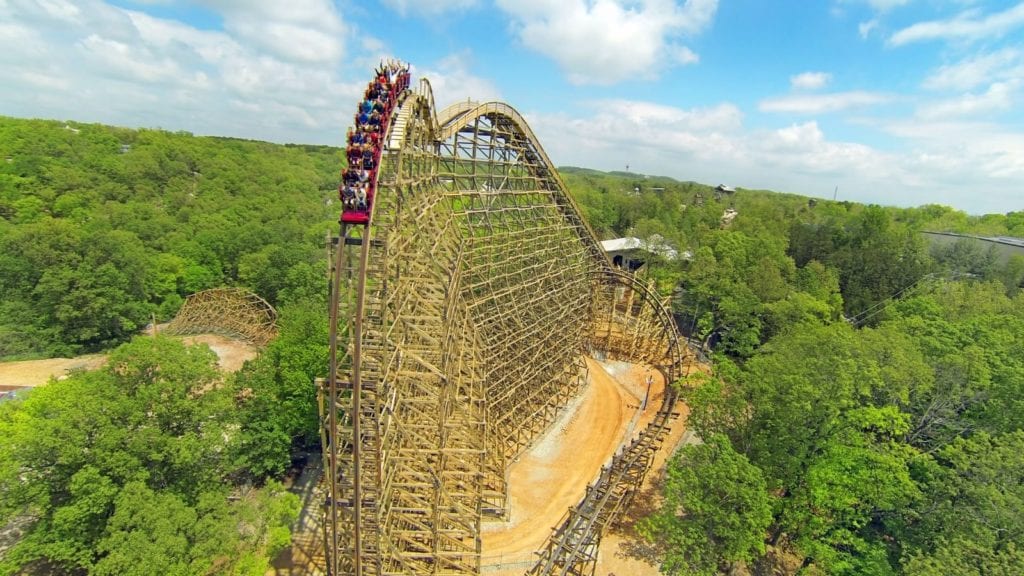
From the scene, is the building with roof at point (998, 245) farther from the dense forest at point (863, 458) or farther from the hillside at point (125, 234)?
the hillside at point (125, 234)

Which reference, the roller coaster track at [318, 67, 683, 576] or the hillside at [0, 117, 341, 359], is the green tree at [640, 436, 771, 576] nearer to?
the roller coaster track at [318, 67, 683, 576]

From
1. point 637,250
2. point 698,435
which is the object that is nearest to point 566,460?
point 698,435

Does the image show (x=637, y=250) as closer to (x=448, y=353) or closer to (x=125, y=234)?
(x=448, y=353)

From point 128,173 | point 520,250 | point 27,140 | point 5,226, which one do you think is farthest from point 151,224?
point 520,250

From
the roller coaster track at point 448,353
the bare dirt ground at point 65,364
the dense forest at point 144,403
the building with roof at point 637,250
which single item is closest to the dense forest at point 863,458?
the roller coaster track at point 448,353

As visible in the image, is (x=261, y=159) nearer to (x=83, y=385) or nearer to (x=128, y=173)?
(x=128, y=173)

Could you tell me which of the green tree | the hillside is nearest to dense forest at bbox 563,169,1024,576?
the green tree
